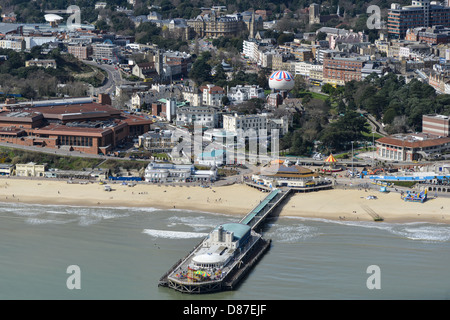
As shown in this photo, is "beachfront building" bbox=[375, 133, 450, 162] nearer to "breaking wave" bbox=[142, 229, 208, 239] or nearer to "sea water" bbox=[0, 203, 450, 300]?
"sea water" bbox=[0, 203, 450, 300]

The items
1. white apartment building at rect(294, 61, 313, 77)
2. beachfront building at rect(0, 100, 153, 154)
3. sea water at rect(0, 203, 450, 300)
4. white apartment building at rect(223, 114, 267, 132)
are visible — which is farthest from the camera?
white apartment building at rect(294, 61, 313, 77)

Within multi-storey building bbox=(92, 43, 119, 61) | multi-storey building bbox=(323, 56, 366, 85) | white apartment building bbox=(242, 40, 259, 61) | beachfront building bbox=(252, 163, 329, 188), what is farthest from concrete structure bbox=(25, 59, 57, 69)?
beachfront building bbox=(252, 163, 329, 188)

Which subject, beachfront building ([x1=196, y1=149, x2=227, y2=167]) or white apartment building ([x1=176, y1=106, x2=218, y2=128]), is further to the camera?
white apartment building ([x1=176, y1=106, x2=218, y2=128])

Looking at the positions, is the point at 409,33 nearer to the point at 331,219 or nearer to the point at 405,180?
the point at 405,180

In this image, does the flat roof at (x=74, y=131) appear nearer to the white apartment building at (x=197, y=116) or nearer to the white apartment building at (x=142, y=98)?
the white apartment building at (x=197, y=116)

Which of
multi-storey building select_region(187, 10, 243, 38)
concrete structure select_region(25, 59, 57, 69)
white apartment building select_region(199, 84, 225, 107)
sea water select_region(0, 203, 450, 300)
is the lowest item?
sea water select_region(0, 203, 450, 300)

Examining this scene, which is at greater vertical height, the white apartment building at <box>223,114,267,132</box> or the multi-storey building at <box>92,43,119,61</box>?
the multi-storey building at <box>92,43,119,61</box>

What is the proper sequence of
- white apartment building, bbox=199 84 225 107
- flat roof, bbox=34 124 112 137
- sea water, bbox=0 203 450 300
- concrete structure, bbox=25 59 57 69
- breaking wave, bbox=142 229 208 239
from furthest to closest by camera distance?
concrete structure, bbox=25 59 57 69 → white apartment building, bbox=199 84 225 107 → flat roof, bbox=34 124 112 137 → breaking wave, bbox=142 229 208 239 → sea water, bbox=0 203 450 300

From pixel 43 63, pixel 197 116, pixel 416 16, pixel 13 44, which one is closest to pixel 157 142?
pixel 197 116

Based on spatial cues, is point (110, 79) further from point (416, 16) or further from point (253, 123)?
point (416, 16)
